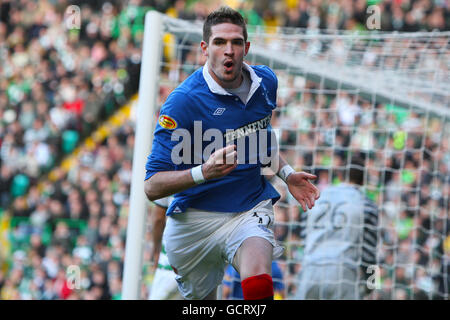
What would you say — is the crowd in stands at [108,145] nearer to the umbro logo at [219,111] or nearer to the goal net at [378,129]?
the goal net at [378,129]

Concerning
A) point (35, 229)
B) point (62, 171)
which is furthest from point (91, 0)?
point (35, 229)

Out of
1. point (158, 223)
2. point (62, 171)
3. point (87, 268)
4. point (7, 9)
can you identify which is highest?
point (7, 9)

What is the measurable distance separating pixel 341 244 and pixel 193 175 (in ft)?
8.78

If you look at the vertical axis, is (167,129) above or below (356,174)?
above

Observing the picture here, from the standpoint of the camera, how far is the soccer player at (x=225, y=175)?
3744 millimetres

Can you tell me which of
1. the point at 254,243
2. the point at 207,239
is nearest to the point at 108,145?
the point at 207,239

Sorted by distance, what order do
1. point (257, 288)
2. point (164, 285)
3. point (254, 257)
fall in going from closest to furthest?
point (257, 288) → point (254, 257) → point (164, 285)

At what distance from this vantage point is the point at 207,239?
4059mm

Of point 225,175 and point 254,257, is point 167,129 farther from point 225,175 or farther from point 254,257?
point 254,257

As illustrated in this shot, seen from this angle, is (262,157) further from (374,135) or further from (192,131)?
(374,135)

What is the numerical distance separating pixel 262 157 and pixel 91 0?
443 inches

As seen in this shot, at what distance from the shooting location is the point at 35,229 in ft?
39.2

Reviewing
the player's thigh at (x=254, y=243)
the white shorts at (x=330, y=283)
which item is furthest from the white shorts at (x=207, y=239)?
the white shorts at (x=330, y=283)

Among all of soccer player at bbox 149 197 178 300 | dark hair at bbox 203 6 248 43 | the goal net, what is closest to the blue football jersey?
dark hair at bbox 203 6 248 43
